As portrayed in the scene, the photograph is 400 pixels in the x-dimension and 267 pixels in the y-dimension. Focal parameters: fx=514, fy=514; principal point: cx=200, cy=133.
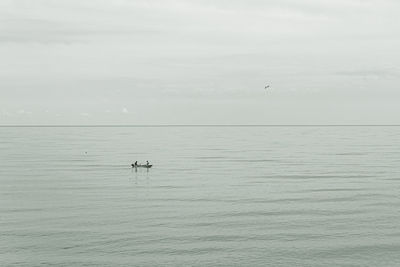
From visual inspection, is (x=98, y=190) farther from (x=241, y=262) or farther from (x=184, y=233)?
(x=241, y=262)

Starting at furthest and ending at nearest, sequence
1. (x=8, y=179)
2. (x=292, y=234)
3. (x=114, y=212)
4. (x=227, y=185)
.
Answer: (x=8, y=179), (x=227, y=185), (x=114, y=212), (x=292, y=234)

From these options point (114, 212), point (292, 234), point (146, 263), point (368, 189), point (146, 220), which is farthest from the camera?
point (368, 189)

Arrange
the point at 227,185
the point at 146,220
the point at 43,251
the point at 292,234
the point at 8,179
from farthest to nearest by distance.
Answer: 1. the point at 8,179
2. the point at 227,185
3. the point at 146,220
4. the point at 292,234
5. the point at 43,251

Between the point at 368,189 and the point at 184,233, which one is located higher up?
the point at 368,189

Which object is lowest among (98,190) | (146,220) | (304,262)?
(304,262)

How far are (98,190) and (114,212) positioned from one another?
838 inches

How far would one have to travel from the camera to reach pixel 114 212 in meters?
67.0

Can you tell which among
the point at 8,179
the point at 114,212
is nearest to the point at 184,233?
the point at 114,212

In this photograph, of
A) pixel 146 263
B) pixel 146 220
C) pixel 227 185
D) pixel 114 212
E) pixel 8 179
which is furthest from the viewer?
pixel 8 179

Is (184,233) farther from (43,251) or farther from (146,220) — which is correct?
(43,251)

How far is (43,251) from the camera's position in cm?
4878

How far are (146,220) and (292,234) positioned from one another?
1799cm

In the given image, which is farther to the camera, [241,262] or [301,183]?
[301,183]

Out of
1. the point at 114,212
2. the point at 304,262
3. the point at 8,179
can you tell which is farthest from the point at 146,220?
the point at 8,179
